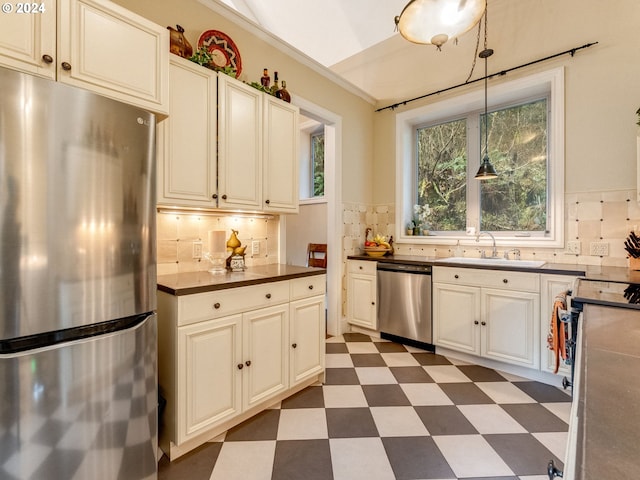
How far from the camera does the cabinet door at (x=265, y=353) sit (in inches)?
67.7

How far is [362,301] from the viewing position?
3.26 m

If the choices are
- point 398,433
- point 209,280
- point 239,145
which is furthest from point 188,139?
point 398,433

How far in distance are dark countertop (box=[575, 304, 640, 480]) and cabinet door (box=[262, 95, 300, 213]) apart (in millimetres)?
1880

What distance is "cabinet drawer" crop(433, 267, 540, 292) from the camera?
2.27m

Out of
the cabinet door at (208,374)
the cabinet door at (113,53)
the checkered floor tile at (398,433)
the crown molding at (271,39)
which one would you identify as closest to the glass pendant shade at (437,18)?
the crown molding at (271,39)

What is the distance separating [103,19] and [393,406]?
2.60 metres

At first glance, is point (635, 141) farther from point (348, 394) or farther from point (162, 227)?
point (162, 227)

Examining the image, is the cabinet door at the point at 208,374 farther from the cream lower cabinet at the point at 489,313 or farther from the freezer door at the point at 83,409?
the cream lower cabinet at the point at 489,313

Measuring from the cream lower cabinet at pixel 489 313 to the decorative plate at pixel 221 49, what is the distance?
2402mm

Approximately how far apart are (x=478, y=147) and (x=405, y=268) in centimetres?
159

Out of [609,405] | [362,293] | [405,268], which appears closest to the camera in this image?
[609,405]

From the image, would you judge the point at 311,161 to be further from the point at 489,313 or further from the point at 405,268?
the point at 489,313

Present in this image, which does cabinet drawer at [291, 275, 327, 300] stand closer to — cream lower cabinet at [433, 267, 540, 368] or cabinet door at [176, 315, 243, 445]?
cabinet door at [176, 315, 243, 445]
